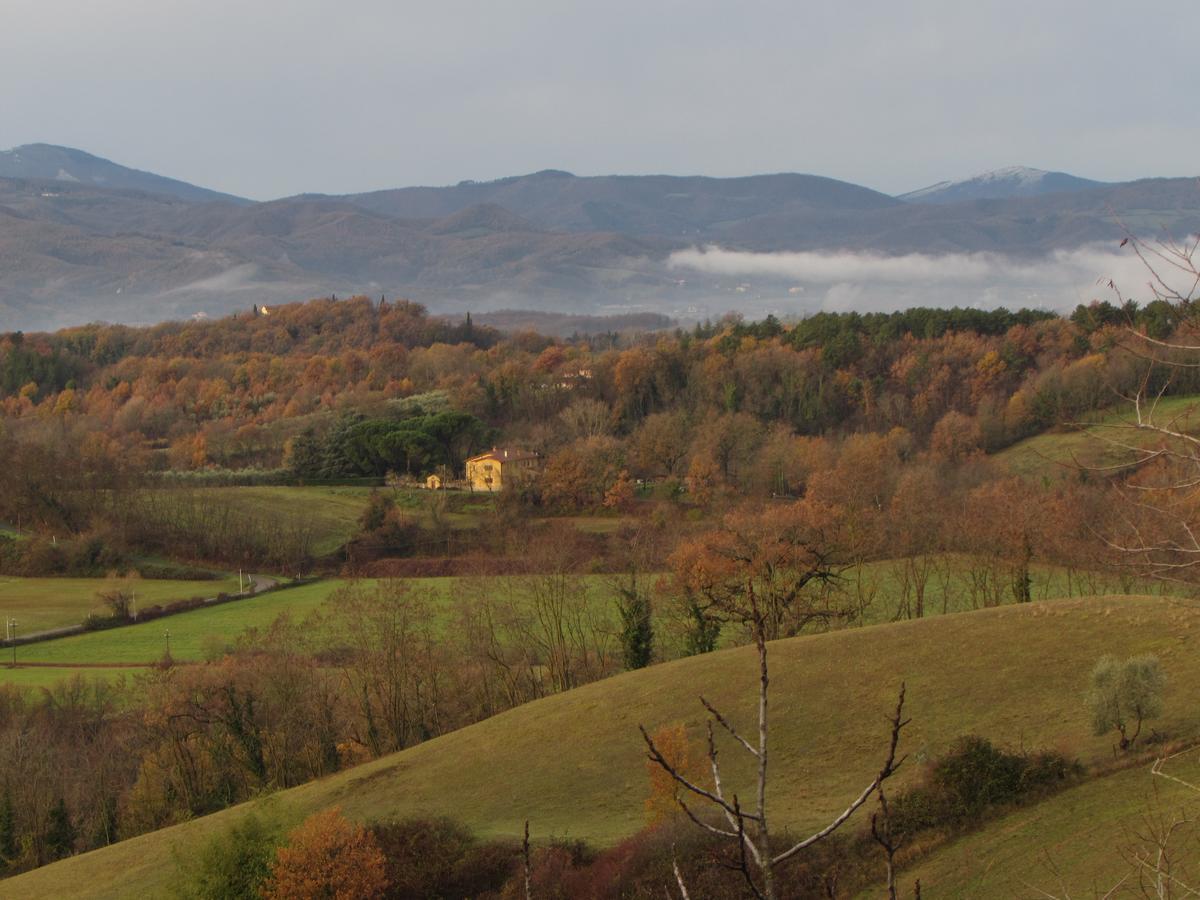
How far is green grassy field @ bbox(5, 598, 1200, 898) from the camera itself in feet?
87.9

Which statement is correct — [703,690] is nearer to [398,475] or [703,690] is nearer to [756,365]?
[398,475]

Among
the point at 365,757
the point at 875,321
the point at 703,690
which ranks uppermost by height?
the point at 875,321

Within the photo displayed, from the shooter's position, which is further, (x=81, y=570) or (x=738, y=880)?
(x=81, y=570)

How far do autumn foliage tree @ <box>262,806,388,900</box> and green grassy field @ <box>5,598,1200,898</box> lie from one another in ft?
13.1

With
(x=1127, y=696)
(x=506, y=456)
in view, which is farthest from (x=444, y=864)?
(x=506, y=456)

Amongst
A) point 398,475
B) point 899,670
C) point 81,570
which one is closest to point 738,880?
point 899,670

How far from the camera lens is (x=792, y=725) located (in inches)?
1188

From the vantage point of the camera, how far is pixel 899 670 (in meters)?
32.2

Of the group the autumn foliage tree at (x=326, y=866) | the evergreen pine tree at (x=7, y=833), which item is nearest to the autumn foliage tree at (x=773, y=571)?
the autumn foliage tree at (x=326, y=866)

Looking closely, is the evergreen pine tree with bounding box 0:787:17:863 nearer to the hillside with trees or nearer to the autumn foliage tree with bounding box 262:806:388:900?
the hillside with trees

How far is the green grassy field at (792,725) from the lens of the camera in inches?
1055

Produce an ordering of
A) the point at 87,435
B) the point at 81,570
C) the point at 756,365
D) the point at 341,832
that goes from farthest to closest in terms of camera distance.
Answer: the point at 756,365 → the point at 87,435 → the point at 81,570 → the point at 341,832

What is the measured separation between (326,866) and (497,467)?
6647 centimetres

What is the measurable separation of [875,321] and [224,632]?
7855 centimetres
